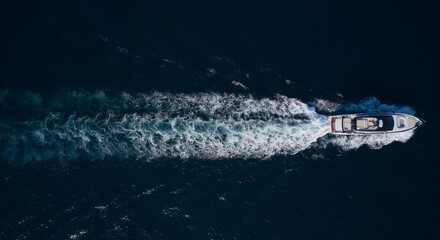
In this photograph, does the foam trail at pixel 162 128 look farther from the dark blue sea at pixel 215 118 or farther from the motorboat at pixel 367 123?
the motorboat at pixel 367 123

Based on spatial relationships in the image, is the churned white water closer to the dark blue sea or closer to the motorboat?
the dark blue sea

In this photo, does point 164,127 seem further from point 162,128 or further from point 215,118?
point 215,118

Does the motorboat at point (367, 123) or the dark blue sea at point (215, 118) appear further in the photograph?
the motorboat at point (367, 123)

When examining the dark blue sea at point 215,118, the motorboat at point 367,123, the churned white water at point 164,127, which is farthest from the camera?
the motorboat at point 367,123

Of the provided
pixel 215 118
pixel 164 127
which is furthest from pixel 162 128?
pixel 215 118

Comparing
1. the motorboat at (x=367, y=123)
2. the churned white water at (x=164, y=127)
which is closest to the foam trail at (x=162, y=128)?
the churned white water at (x=164, y=127)

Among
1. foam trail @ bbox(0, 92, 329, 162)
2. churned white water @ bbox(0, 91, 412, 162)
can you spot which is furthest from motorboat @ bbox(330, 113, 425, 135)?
foam trail @ bbox(0, 92, 329, 162)

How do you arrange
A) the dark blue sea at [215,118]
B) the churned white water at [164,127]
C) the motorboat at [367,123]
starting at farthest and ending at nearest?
the motorboat at [367,123], the churned white water at [164,127], the dark blue sea at [215,118]
